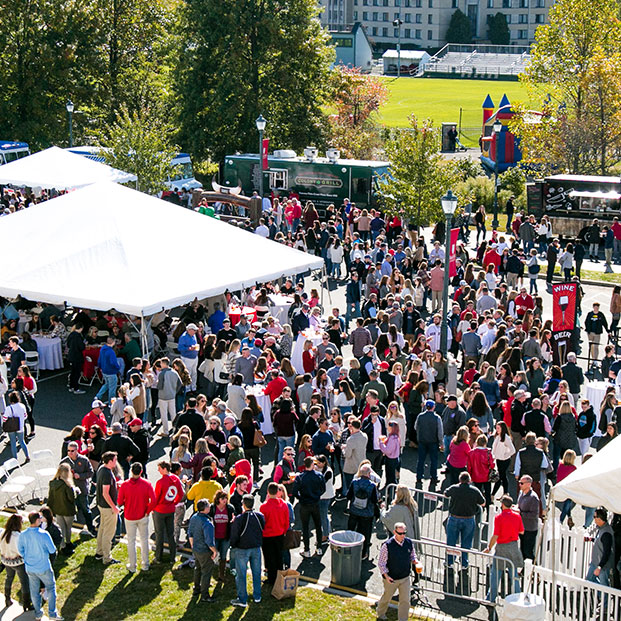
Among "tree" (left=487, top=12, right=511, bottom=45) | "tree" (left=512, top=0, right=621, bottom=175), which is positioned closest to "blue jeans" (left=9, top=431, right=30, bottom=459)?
"tree" (left=512, top=0, right=621, bottom=175)

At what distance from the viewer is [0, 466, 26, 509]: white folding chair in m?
13.4

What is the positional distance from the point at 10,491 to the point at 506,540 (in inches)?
270

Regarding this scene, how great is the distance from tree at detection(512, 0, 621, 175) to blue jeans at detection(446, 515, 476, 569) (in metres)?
31.9

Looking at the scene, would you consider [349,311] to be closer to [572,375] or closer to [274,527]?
[572,375]

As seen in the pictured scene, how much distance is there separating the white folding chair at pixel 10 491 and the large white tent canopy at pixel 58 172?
60.1 ft

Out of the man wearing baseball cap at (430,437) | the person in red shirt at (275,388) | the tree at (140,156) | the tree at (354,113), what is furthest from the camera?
the tree at (354,113)

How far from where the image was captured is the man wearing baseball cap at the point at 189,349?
18.4m

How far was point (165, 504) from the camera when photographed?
39.3ft

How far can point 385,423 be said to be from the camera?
14617mm

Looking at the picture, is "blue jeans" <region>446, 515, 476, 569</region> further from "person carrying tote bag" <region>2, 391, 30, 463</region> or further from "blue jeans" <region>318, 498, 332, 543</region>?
"person carrying tote bag" <region>2, 391, 30, 463</region>

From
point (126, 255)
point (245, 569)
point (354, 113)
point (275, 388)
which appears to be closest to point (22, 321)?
point (126, 255)

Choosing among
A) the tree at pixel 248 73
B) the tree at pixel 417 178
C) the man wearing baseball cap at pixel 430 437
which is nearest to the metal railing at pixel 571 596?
the man wearing baseball cap at pixel 430 437

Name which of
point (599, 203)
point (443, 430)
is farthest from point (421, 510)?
point (599, 203)

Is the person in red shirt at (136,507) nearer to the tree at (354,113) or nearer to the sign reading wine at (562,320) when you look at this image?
the sign reading wine at (562,320)
